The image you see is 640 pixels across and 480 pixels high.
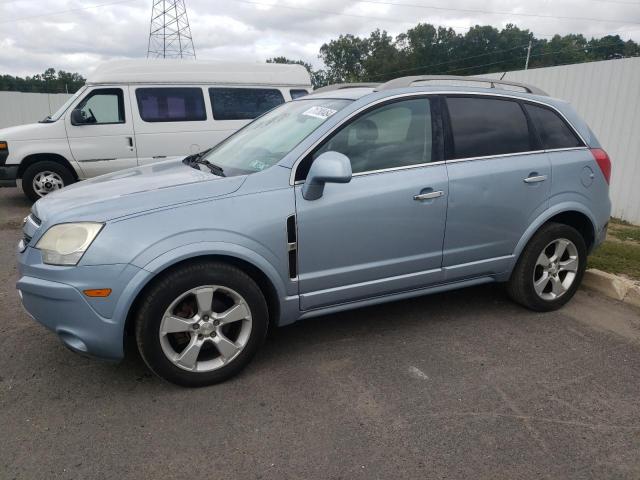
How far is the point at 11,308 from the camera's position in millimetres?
4250

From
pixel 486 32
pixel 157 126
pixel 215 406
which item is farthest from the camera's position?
pixel 486 32

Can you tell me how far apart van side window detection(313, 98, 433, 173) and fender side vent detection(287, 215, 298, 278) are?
1.58ft

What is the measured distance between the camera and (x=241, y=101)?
916 cm

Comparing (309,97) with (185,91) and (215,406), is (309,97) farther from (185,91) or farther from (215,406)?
(185,91)

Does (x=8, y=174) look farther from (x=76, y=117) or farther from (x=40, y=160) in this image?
(x=76, y=117)

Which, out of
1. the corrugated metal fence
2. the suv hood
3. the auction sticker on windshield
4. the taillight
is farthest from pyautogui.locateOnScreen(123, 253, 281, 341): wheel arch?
the corrugated metal fence

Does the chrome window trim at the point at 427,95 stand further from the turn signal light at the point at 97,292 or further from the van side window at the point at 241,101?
the van side window at the point at 241,101

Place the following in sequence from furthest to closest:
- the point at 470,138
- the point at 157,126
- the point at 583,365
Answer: the point at 157,126 → the point at 470,138 → the point at 583,365

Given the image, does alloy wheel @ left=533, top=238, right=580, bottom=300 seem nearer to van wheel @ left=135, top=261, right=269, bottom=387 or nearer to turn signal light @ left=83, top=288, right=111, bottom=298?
van wheel @ left=135, top=261, right=269, bottom=387

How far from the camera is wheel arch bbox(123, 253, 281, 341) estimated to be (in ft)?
9.39

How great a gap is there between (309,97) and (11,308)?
2961 mm

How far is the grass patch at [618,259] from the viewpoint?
4.91m

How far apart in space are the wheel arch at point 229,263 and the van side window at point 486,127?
5.30ft

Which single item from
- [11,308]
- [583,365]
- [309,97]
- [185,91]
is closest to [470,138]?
[309,97]
